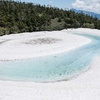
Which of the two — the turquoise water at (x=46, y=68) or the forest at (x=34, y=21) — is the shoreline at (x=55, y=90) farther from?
the forest at (x=34, y=21)

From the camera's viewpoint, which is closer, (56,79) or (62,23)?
(56,79)

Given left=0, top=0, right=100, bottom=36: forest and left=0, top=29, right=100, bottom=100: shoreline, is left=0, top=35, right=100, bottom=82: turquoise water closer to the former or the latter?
left=0, top=29, right=100, bottom=100: shoreline

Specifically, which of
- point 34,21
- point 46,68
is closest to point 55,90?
point 46,68

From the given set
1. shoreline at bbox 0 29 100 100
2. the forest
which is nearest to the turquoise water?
shoreline at bbox 0 29 100 100

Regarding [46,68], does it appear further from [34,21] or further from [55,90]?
[34,21]

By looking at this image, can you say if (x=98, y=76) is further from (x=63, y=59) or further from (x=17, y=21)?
(x=17, y=21)

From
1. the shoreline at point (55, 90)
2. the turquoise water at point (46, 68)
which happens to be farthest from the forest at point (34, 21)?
the shoreline at point (55, 90)

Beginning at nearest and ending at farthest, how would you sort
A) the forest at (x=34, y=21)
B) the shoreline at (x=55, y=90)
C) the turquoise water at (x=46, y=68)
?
the shoreline at (x=55, y=90)
the turquoise water at (x=46, y=68)
the forest at (x=34, y=21)

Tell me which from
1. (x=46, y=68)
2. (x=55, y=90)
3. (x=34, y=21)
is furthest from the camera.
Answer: (x=34, y=21)

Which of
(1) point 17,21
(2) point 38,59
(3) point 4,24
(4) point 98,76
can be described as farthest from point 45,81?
(1) point 17,21
